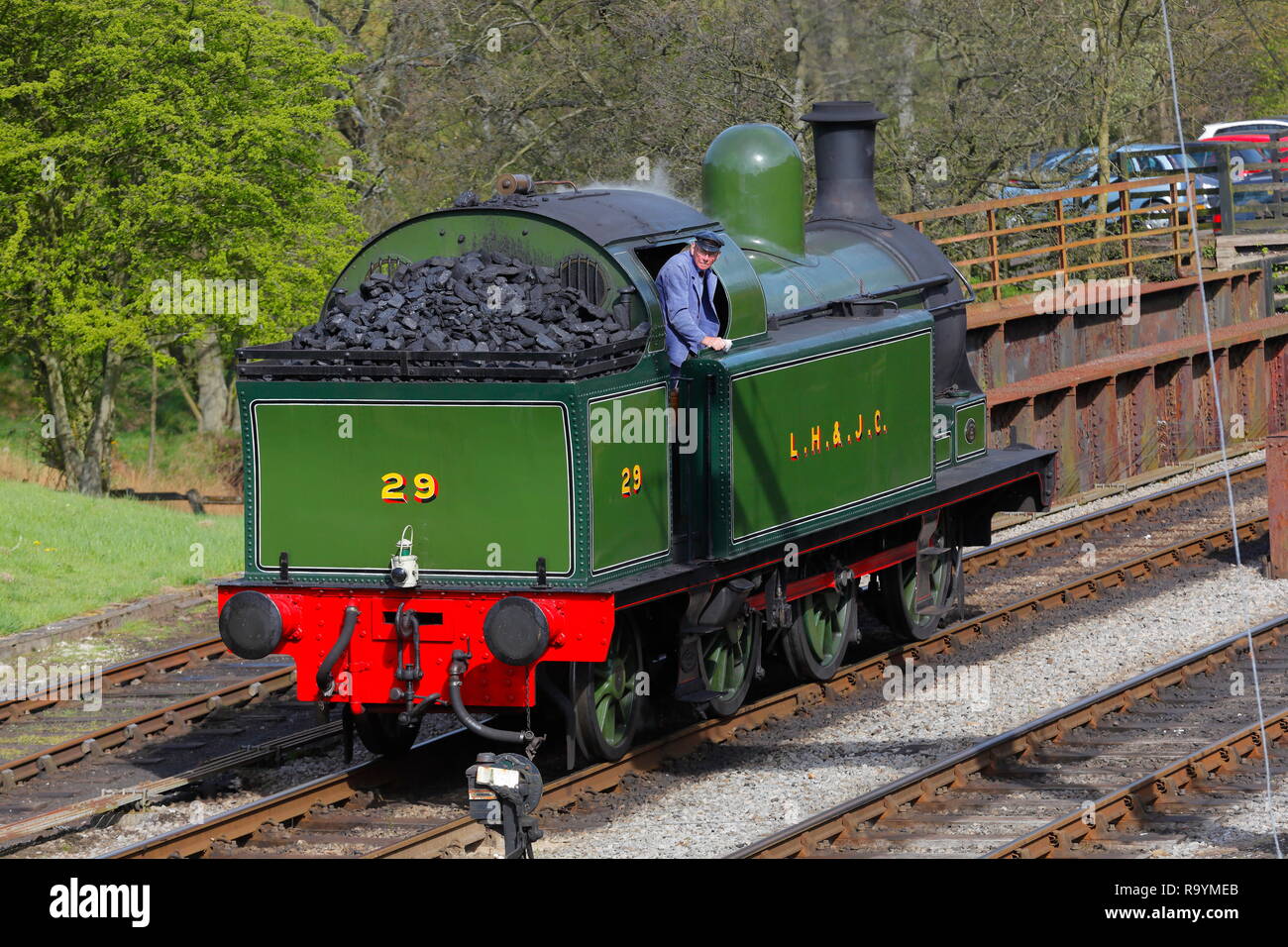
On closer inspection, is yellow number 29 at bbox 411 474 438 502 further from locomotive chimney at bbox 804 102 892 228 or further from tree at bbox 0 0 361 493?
tree at bbox 0 0 361 493

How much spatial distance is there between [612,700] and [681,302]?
7.42 ft

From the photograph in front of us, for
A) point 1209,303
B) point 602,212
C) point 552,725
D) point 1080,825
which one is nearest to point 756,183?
point 602,212

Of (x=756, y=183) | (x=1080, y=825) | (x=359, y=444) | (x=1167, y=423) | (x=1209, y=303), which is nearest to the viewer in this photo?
(x=1080, y=825)

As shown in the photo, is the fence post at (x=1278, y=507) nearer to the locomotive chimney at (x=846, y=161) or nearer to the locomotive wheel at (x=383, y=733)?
the locomotive chimney at (x=846, y=161)

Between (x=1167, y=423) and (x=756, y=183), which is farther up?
(x=756, y=183)

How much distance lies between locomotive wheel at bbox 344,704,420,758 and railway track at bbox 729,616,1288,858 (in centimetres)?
261

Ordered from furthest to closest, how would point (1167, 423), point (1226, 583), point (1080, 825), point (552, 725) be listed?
point (1167, 423)
point (1226, 583)
point (552, 725)
point (1080, 825)

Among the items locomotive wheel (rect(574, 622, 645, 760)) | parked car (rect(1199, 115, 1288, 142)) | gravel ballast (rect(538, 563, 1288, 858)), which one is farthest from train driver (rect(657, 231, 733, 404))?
parked car (rect(1199, 115, 1288, 142))

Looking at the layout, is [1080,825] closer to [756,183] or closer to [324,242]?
[756,183]

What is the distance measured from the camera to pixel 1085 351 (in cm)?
2288

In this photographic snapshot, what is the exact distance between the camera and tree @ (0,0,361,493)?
24.7 meters

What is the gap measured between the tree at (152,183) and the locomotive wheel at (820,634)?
1389cm

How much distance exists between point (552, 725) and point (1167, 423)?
13.4 metres

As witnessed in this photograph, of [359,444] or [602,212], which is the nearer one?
[359,444]
